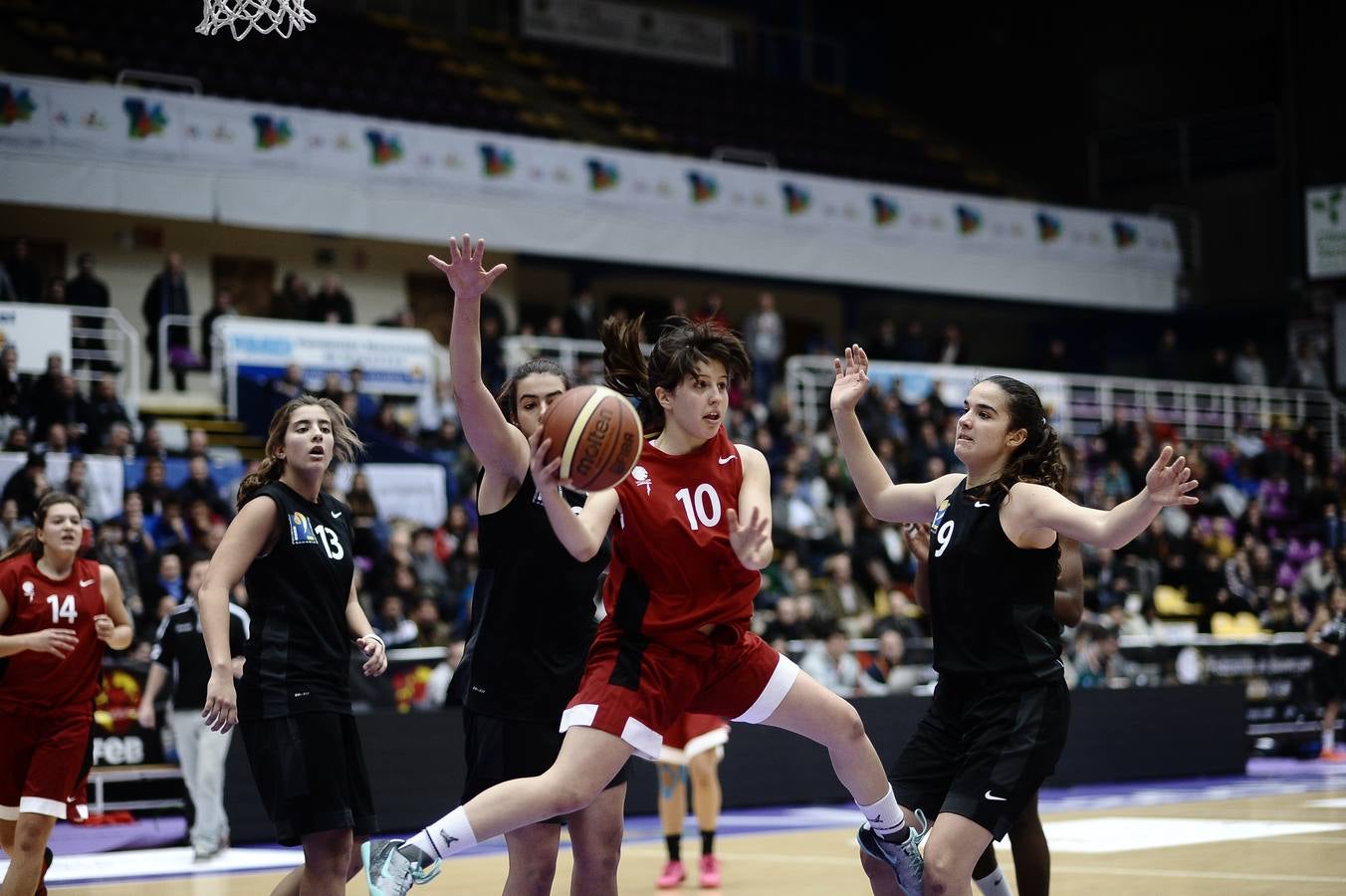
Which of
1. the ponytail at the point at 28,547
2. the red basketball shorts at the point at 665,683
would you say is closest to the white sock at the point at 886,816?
the red basketball shorts at the point at 665,683

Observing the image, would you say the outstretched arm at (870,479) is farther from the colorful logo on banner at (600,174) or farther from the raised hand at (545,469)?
the colorful logo on banner at (600,174)

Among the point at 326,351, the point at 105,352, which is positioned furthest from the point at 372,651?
the point at 105,352

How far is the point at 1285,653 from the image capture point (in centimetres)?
1886

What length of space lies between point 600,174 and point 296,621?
19925mm

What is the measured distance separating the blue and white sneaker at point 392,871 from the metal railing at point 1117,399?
1795cm

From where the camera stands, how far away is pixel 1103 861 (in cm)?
989

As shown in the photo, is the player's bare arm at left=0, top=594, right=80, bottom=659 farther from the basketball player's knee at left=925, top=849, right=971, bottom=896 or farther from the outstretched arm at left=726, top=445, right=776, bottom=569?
the basketball player's knee at left=925, top=849, right=971, bottom=896

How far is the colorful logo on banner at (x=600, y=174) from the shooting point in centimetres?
2494

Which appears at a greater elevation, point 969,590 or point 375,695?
point 969,590

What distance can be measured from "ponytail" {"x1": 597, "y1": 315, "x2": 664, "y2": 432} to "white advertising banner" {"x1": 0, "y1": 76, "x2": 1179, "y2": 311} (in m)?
16.0

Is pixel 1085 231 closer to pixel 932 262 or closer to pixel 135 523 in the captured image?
pixel 932 262

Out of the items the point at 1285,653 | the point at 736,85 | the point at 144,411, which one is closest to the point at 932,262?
the point at 736,85

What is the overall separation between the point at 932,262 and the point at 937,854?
2412cm

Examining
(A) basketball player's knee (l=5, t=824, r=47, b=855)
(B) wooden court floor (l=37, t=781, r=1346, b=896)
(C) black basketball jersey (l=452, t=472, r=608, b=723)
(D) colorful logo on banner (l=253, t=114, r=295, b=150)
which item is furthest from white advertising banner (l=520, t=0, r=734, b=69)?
(C) black basketball jersey (l=452, t=472, r=608, b=723)
